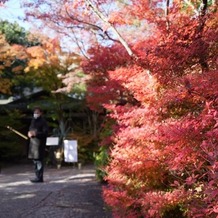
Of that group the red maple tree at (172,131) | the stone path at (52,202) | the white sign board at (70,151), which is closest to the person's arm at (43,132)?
the stone path at (52,202)

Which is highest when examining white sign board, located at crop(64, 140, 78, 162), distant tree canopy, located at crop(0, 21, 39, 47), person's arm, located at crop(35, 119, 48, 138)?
distant tree canopy, located at crop(0, 21, 39, 47)

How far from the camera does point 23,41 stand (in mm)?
15664

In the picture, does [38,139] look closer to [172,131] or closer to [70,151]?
[70,151]

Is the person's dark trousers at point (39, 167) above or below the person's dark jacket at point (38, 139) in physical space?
below

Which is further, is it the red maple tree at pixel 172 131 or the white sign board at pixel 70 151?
the white sign board at pixel 70 151

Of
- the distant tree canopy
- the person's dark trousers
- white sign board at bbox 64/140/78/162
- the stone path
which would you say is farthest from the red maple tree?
the distant tree canopy

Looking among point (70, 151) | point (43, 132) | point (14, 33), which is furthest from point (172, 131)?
point (14, 33)

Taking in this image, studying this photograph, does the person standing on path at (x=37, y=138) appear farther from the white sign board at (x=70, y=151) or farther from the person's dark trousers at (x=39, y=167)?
the white sign board at (x=70, y=151)

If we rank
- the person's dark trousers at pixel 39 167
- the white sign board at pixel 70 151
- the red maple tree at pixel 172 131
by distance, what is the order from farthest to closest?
the white sign board at pixel 70 151 → the person's dark trousers at pixel 39 167 → the red maple tree at pixel 172 131

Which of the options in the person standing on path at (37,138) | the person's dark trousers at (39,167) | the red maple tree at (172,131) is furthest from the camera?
the person's dark trousers at (39,167)

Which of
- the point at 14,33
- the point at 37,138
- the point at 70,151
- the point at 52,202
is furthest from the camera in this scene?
the point at 14,33

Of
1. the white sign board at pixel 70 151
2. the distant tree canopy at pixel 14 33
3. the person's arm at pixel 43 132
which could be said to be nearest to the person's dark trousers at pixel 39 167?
the person's arm at pixel 43 132

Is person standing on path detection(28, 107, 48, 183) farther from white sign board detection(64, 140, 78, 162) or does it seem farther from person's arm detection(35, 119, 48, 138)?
white sign board detection(64, 140, 78, 162)

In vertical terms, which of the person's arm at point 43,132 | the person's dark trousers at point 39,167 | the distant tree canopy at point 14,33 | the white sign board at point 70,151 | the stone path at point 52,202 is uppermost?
the distant tree canopy at point 14,33
